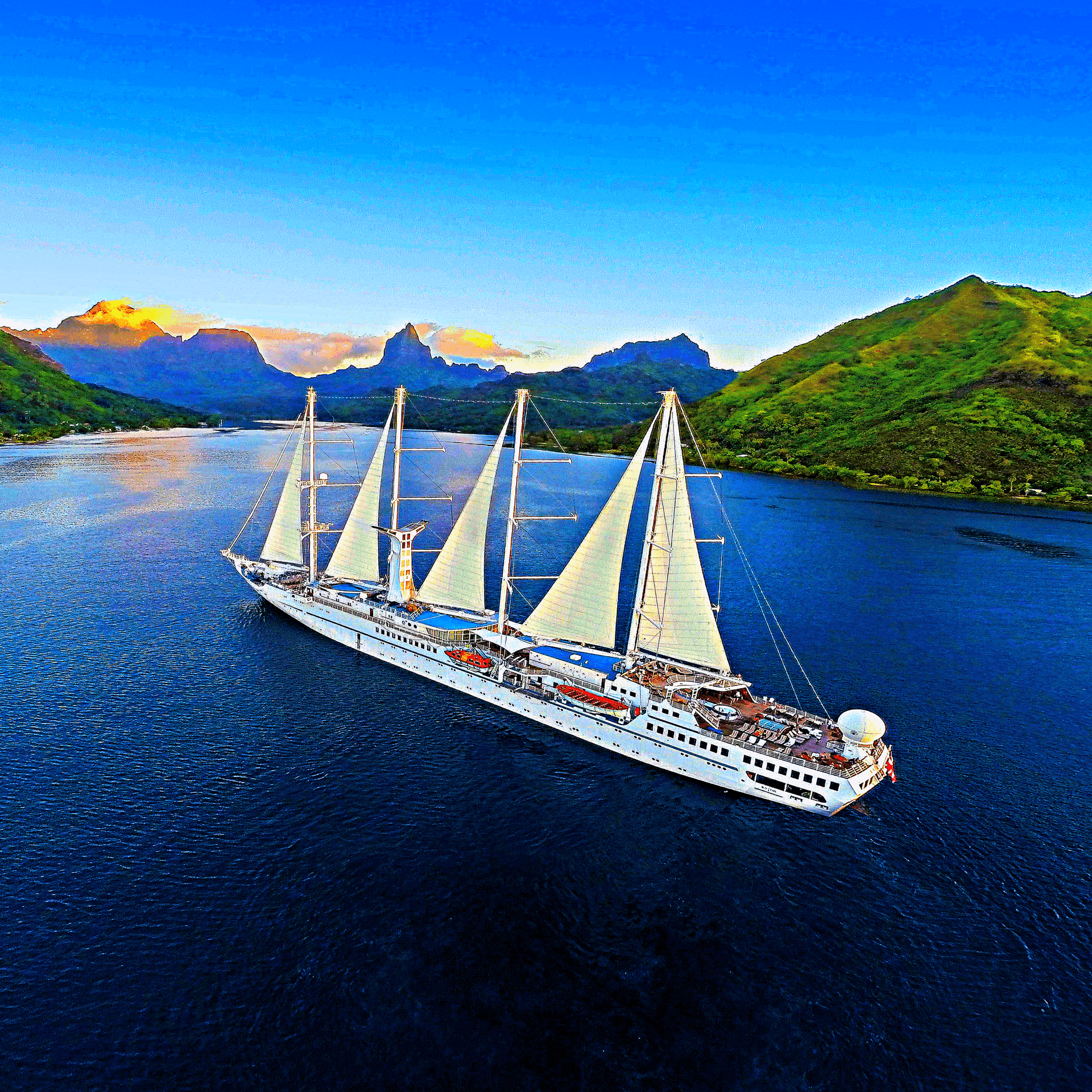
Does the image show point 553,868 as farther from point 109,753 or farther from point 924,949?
point 109,753

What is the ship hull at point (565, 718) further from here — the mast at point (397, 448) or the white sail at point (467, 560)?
the mast at point (397, 448)

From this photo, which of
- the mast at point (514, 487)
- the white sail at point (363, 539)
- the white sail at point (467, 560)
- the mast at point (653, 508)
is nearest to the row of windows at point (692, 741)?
the mast at point (653, 508)

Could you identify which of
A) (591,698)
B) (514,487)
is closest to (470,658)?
(591,698)

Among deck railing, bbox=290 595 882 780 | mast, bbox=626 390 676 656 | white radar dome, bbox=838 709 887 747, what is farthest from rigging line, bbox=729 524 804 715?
mast, bbox=626 390 676 656

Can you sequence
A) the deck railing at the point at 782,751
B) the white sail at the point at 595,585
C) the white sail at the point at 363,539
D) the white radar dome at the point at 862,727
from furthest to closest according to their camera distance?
1. the white sail at the point at 363,539
2. the white sail at the point at 595,585
3. the white radar dome at the point at 862,727
4. the deck railing at the point at 782,751

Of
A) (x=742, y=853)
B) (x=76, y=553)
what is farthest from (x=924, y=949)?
(x=76, y=553)

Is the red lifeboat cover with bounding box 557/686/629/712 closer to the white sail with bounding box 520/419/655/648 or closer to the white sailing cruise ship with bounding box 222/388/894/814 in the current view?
the white sailing cruise ship with bounding box 222/388/894/814
